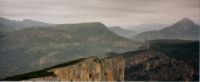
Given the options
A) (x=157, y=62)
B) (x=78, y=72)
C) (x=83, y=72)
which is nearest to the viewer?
(x=78, y=72)

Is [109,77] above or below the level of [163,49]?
below

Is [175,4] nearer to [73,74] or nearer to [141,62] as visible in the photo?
[73,74]

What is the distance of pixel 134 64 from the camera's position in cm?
12131

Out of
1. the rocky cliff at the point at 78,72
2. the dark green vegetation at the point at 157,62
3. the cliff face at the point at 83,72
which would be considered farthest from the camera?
the dark green vegetation at the point at 157,62

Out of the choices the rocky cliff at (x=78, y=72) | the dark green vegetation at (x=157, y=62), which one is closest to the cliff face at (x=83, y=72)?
the rocky cliff at (x=78, y=72)

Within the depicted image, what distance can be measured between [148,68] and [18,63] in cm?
8775

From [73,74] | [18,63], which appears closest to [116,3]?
[73,74]

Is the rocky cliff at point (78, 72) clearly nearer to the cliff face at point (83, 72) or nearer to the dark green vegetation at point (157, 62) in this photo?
the cliff face at point (83, 72)

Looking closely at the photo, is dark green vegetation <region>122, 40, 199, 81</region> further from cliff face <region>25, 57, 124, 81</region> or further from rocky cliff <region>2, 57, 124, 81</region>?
rocky cliff <region>2, 57, 124, 81</region>

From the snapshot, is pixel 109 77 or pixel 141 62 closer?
pixel 109 77

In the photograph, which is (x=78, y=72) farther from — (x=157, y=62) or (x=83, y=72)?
(x=157, y=62)

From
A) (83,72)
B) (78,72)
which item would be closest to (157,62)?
(83,72)

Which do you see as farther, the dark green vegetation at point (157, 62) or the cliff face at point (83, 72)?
the dark green vegetation at point (157, 62)

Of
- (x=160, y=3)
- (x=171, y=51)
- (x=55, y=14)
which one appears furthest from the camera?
(x=171, y=51)
